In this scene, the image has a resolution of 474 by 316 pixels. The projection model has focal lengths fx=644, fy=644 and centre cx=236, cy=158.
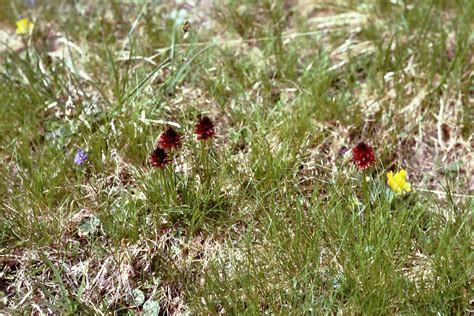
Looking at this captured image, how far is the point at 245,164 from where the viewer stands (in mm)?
2768

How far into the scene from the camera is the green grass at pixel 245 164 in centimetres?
237

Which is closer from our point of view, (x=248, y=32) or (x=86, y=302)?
(x=86, y=302)

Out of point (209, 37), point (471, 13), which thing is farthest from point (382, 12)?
point (209, 37)

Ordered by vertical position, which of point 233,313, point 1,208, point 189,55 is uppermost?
point 189,55

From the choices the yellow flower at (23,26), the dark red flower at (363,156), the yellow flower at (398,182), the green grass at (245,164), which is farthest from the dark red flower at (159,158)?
the yellow flower at (23,26)

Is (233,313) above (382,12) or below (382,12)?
below

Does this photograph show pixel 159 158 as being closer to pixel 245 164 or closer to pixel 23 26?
pixel 245 164

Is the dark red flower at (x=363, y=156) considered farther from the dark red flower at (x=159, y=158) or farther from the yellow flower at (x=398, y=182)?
the dark red flower at (x=159, y=158)

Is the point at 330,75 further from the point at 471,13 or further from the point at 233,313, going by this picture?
the point at 233,313

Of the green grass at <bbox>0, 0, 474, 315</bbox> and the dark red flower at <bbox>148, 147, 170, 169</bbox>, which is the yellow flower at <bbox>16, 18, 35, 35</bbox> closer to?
the green grass at <bbox>0, 0, 474, 315</bbox>

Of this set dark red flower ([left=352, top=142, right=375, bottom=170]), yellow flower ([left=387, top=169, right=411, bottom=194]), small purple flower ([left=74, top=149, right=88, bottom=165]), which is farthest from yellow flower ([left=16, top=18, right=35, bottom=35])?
yellow flower ([left=387, top=169, right=411, bottom=194])

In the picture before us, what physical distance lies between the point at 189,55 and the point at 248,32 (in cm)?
45

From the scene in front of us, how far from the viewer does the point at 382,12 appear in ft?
12.1

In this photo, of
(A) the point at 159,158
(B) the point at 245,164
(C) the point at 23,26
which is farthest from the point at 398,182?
(C) the point at 23,26
